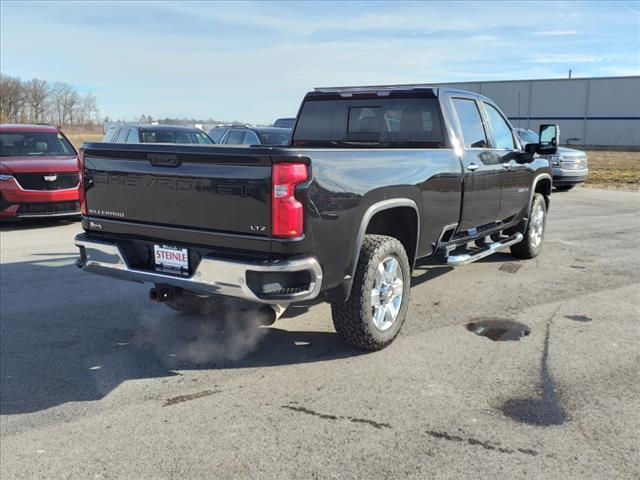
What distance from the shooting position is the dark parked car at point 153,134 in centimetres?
1252

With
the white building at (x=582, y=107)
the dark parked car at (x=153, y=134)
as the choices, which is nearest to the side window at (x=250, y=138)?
the dark parked car at (x=153, y=134)

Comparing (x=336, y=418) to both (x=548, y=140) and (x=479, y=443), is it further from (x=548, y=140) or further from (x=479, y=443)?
(x=548, y=140)

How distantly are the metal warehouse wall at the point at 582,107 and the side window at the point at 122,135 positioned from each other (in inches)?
1781

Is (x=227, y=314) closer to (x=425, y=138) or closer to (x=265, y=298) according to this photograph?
(x=265, y=298)

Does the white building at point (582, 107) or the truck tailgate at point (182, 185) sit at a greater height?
the white building at point (582, 107)

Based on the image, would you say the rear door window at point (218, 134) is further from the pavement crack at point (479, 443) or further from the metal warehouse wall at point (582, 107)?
the metal warehouse wall at point (582, 107)

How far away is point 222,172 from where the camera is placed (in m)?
3.73

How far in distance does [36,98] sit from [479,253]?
80.8 metres

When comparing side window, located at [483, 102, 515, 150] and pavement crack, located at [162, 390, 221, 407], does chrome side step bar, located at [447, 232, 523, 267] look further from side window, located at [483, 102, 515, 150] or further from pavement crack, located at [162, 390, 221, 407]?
pavement crack, located at [162, 390, 221, 407]

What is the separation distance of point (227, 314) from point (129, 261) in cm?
136

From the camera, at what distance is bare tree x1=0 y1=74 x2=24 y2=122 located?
6822 cm

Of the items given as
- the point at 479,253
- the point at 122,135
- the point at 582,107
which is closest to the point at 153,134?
the point at 122,135

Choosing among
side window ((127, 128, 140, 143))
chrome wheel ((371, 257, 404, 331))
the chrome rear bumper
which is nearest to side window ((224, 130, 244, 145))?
side window ((127, 128, 140, 143))

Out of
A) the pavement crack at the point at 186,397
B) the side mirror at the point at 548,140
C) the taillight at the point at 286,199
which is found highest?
the side mirror at the point at 548,140
